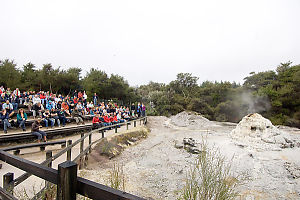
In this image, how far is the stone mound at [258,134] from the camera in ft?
31.7

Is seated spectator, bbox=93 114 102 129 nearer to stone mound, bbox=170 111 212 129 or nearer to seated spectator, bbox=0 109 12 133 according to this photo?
seated spectator, bbox=0 109 12 133

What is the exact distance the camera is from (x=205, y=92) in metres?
33.7

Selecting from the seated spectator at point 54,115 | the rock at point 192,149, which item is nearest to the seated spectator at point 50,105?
the seated spectator at point 54,115

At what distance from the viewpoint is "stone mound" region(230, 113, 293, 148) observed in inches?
380

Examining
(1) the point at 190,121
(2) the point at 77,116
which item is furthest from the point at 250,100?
(2) the point at 77,116

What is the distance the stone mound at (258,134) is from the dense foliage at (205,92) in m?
14.0

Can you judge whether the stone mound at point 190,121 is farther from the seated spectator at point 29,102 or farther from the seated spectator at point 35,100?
the seated spectator at point 29,102

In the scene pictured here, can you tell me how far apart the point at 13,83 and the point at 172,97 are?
76.8 feet

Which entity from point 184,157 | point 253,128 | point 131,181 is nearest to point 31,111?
point 131,181

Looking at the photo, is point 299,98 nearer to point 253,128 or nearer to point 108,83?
point 253,128

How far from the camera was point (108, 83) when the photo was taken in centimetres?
2562

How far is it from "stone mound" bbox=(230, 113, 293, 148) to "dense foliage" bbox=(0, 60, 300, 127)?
14000 mm

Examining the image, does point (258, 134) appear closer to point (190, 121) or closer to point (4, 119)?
point (190, 121)

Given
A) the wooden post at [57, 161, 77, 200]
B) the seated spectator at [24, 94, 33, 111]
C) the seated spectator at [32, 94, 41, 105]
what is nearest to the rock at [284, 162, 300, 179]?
the wooden post at [57, 161, 77, 200]
